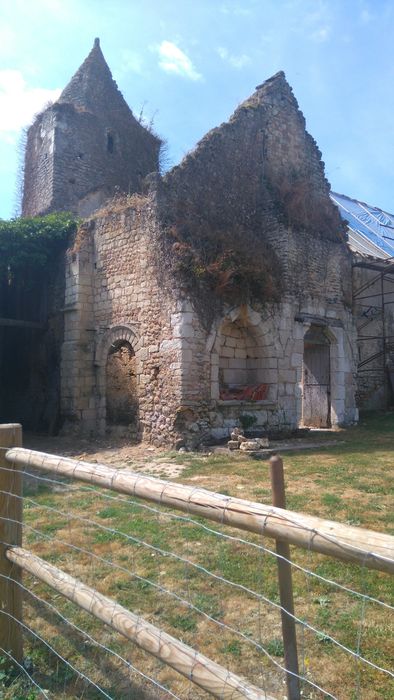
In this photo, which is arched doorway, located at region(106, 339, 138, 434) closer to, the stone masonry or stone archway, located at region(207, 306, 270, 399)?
the stone masonry

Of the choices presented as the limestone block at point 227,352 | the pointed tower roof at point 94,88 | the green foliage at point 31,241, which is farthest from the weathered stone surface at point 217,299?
the pointed tower roof at point 94,88

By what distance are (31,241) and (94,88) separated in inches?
339

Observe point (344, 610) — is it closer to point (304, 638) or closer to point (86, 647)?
point (304, 638)

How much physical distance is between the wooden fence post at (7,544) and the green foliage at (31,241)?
10.6 metres

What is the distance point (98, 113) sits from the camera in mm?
18359

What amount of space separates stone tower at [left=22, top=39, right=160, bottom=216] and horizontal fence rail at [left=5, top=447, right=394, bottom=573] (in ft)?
48.5

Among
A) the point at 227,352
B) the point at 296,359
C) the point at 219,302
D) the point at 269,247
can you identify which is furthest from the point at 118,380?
the point at 269,247

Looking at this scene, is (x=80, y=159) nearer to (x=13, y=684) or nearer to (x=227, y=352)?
(x=227, y=352)

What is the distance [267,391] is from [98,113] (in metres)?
12.4

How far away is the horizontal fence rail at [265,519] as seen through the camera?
159cm

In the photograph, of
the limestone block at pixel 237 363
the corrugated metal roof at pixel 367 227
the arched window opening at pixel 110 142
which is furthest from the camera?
the arched window opening at pixel 110 142

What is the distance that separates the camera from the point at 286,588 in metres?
2.04

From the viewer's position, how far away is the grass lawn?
2748 mm

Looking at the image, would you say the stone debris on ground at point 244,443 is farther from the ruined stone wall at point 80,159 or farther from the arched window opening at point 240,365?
the ruined stone wall at point 80,159
